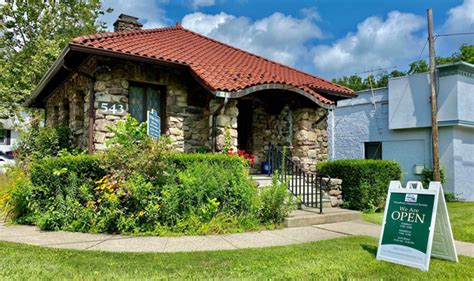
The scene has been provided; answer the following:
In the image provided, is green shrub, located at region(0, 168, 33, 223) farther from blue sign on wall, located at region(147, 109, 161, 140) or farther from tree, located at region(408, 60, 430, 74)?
tree, located at region(408, 60, 430, 74)

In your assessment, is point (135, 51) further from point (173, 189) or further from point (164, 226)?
point (164, 226)

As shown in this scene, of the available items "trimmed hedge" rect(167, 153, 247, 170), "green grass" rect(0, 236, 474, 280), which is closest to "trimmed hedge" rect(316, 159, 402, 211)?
"trimmed hedge" rect(167, 153, 247, 170)

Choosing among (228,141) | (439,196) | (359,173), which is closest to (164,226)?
(228,141)

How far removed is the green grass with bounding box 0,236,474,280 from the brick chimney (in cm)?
846

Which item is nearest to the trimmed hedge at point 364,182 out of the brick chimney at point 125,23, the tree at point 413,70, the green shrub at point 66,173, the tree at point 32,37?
the green shrub at point 66,173

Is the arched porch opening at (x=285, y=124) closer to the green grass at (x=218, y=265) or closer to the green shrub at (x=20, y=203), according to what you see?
the green grass at (x=218, y=265)

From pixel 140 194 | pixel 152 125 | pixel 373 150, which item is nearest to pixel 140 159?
pixel 140 194

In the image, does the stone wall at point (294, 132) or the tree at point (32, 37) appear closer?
the stone wall at point (294, 132)

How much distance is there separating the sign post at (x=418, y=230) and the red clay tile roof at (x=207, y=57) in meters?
4.87

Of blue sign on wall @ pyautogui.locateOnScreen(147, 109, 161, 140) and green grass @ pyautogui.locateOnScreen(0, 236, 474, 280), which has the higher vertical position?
blue sign on wall @ pyautogui.locateOnScreen(147, 109, 161, 140)

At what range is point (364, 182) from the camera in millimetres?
9375

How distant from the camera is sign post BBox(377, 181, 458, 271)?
4418 mm

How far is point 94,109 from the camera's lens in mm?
8531

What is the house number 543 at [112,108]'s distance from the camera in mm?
8562
